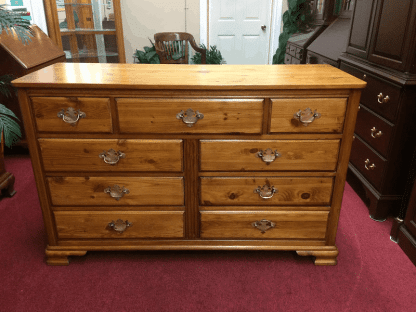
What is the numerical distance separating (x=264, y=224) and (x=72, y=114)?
1022 millimetres

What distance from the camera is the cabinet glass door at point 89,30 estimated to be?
13.8 feet

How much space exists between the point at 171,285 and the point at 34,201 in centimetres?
128

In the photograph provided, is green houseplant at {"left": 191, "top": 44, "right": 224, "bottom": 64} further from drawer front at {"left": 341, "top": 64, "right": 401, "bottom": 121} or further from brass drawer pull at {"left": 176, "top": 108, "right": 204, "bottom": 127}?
brass drawer pull at {"left": 176, "top": 108, "right": 204, "bottom": 127}

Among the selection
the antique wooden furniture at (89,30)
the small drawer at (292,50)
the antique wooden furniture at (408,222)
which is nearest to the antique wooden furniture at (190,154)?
the antique wooden furniture at (408,222)

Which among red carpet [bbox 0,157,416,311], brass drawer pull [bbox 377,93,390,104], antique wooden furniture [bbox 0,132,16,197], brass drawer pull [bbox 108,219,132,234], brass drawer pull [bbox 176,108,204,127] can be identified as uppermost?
brass drawer pull [bbox 176,108,204,127]

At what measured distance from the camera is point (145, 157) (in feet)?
4.87

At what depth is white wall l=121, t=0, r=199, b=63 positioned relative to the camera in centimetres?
467

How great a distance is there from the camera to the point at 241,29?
502 cm

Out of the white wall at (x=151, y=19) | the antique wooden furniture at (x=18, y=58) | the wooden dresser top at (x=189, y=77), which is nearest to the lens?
the wooden dresser top at (x=189, y=77)

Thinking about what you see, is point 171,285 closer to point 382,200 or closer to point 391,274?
point 391,274

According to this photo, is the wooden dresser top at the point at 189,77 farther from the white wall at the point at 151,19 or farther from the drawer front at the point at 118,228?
the white wall at the point at 151,19

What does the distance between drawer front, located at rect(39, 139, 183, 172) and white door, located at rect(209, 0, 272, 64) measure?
3948mm

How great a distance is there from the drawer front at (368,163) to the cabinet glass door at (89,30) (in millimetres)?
3388

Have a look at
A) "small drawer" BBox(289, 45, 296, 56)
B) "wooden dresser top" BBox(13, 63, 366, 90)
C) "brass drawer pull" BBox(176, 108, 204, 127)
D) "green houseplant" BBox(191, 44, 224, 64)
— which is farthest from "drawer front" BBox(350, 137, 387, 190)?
"green houseplant" BBox(191, 44, 224, 64)
